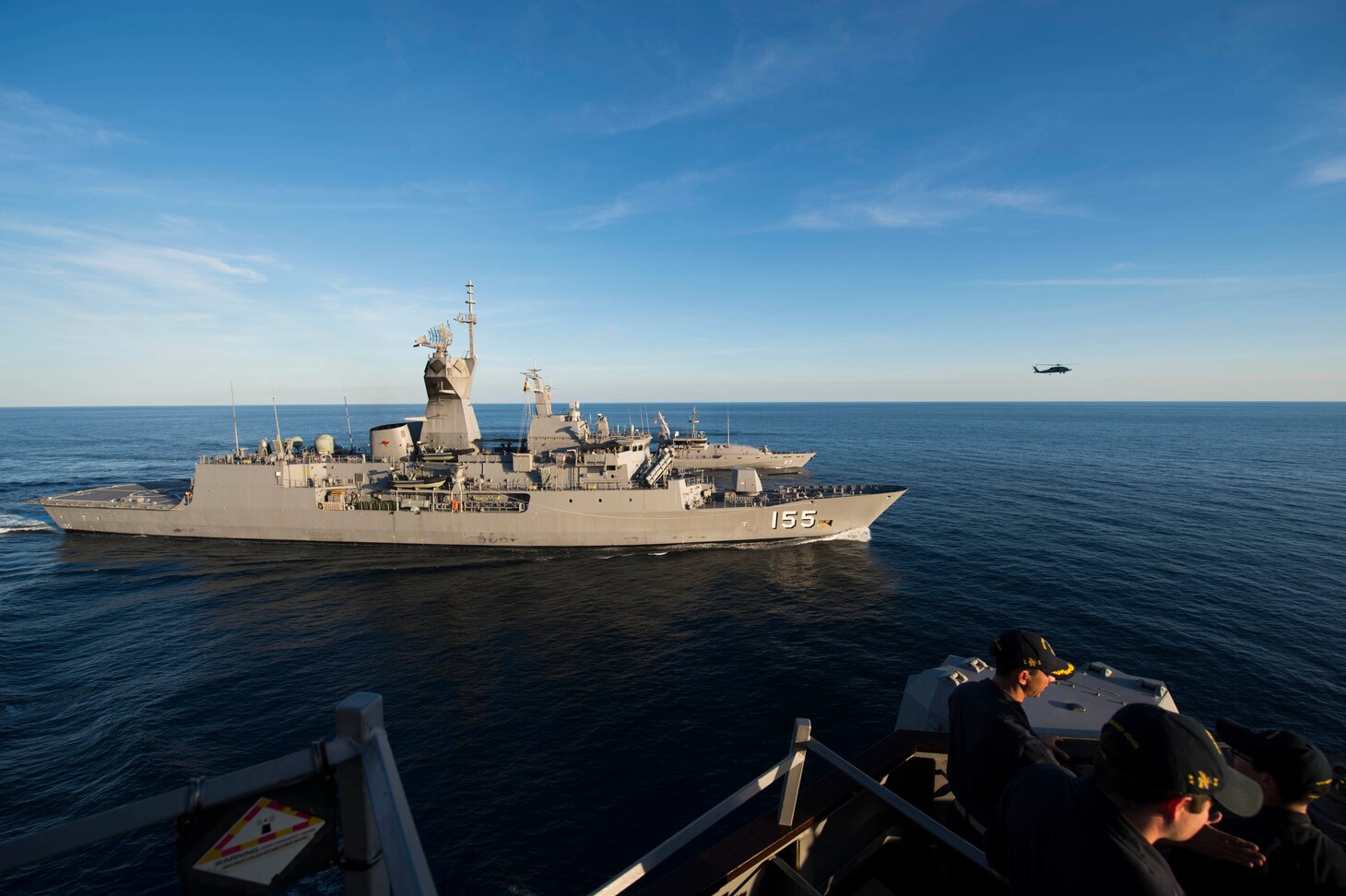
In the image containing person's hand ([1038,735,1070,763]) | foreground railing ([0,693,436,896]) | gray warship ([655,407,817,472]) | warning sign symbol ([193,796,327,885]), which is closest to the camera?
foreground railing ([0,693,436,896])

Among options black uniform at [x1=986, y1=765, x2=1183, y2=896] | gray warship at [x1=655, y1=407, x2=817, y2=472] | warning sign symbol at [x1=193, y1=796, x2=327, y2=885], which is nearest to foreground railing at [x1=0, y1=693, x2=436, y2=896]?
warning sign symbol at [x1=193, y1=796, x2=327, y2=885]

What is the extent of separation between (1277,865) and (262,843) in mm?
6050

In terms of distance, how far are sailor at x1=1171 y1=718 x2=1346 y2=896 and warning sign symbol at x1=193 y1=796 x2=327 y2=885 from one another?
18.2 ft

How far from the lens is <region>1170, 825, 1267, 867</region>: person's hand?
3479mm

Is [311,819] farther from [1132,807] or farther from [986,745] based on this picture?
[986,745]

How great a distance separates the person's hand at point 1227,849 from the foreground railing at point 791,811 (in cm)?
131

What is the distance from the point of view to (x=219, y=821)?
2607mm

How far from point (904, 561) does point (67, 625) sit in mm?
41096

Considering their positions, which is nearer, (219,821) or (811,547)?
(219,821)

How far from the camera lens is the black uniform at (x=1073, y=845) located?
8.17 feet

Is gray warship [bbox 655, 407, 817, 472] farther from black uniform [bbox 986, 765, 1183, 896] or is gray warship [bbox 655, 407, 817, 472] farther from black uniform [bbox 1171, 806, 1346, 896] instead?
black uniform [bbox 986, 765, 1183, 896]

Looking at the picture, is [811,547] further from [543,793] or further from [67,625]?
[67,625]

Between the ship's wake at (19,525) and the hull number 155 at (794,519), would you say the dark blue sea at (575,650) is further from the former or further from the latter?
the hull number 155 at (794,519)

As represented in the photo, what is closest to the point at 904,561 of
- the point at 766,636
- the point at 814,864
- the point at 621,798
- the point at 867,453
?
the point at 766,636
